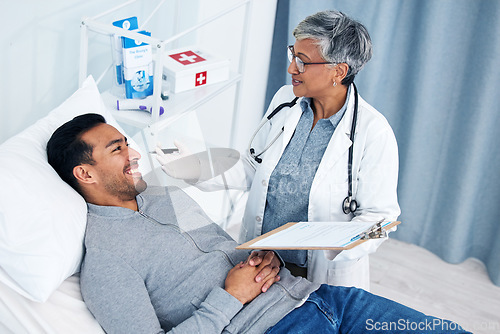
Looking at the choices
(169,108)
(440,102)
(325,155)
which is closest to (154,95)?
(169,108)

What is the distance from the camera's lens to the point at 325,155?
1.57 metres

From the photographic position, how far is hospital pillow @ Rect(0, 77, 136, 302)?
115 cm

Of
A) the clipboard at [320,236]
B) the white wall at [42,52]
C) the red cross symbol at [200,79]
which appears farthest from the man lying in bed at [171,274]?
the red cross symbol at [200,79]

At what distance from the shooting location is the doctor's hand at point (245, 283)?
131cm

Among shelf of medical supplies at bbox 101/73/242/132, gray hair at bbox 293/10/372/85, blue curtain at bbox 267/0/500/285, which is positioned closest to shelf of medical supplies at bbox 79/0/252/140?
shelf of medical supplies at bbox 101/73/242/132

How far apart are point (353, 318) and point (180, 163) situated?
2.08 feet

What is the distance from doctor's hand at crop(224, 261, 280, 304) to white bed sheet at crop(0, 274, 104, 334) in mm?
334

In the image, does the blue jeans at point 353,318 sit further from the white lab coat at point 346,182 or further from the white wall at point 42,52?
the white wall at point 42,52

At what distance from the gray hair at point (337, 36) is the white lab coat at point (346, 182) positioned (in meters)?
0.15

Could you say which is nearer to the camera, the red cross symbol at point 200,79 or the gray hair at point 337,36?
the gray hair at point 337,36

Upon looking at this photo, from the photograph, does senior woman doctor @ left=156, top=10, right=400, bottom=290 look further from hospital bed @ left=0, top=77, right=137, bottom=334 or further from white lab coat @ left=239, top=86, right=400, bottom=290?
hospital bed @ left=0, top=77, right=137, bottom=334

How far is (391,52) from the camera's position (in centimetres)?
246

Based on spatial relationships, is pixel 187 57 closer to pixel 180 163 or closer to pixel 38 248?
pixel 180 163

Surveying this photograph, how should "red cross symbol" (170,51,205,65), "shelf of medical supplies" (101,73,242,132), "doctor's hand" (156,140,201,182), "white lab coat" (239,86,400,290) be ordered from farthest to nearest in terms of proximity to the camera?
"red cross symbol" (170,51,205,65) < "shelf of medical supplies" (101,73,242,132) < "white lab coat" (239,86,400,290) < "doctor's hand" (156,140,201,182)
